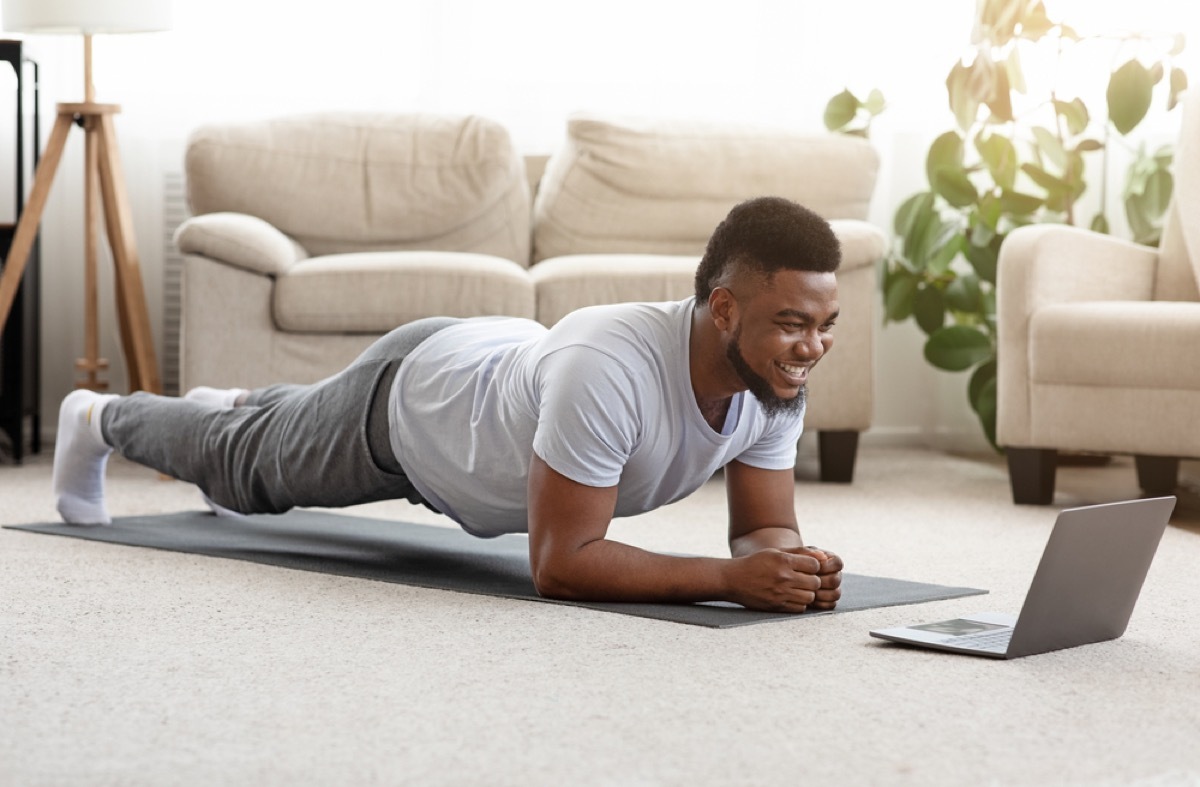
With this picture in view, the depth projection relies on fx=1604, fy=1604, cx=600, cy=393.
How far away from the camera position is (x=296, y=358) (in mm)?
3535

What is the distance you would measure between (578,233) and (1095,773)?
2965 millimetres

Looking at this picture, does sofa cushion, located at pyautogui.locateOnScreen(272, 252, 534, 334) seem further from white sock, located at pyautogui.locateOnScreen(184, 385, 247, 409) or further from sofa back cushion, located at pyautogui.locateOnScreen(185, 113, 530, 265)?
white sock, located at pyautogui.locateOnScreen(184, 385, 247, 409)

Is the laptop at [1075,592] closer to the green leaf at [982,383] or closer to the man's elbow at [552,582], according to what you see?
the man's elbow at [552,582]

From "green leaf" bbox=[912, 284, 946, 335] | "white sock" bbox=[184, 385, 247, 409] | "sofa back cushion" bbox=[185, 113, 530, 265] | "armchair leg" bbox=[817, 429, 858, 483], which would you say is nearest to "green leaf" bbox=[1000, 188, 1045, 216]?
"green leaf" bbox=[912, 284, 946, 335]

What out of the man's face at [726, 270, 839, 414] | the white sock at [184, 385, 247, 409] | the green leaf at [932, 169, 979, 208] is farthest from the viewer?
the green leaf at [932, 169, 979, 208]

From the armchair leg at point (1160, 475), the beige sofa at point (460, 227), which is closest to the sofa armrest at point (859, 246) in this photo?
the beige sofa at point (460, 227)

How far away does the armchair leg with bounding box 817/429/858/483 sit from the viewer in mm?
3777

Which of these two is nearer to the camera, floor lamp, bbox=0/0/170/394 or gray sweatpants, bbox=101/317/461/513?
gray sweatpants, bbox=101/317/461/513

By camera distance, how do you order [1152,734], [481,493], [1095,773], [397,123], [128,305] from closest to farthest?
[1095,773] → [1152,734] → [481,493] → [128,305] → [397,123]

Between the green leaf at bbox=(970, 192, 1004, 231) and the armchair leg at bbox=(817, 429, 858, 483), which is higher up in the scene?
the green leaf at bbox=(970, 192, 1004, 231)

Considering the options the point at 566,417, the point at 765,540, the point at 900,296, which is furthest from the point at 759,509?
the point at 900,296

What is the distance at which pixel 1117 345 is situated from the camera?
3.10m

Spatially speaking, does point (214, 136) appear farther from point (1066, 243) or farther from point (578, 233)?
point (1066, 243)

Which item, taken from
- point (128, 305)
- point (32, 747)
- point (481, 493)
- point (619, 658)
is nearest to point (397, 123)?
point (128, 305)
